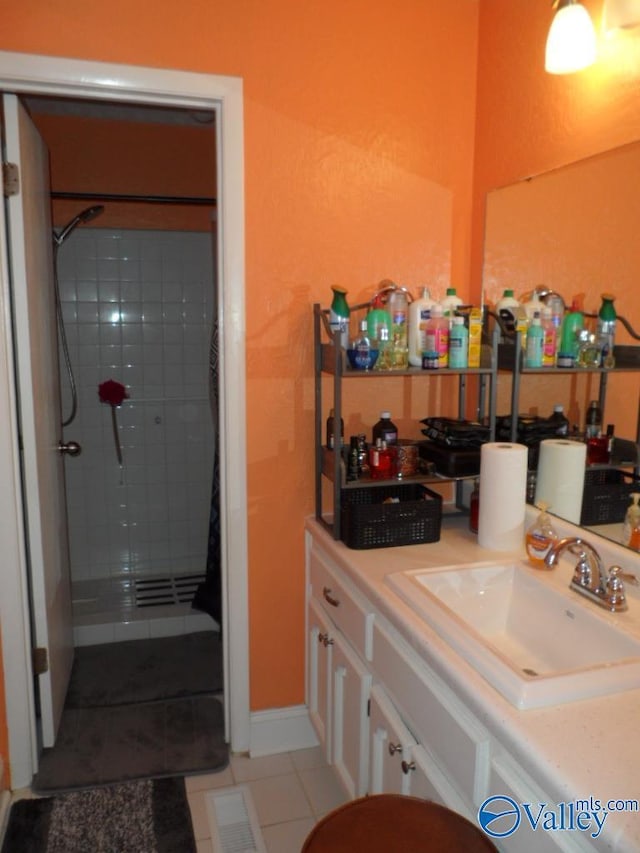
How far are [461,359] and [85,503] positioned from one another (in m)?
2.38

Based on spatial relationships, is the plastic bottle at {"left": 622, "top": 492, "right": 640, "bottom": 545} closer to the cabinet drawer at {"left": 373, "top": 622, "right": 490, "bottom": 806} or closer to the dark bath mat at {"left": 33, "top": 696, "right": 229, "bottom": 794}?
the cabinet drawer at {"left": 373, "top": 622, "right": 490, "bottom": 806}

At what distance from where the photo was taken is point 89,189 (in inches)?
119

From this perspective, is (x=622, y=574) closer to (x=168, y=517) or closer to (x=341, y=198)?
(x=341, y=198)

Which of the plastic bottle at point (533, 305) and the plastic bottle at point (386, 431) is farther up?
the plastic bottle at point (533, 305)

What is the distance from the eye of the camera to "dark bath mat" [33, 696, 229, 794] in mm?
2107

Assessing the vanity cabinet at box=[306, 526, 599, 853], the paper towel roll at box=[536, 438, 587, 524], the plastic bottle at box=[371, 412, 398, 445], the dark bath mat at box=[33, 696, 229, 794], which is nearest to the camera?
the vanity cabinet at box=[306, 526, 599, 853]

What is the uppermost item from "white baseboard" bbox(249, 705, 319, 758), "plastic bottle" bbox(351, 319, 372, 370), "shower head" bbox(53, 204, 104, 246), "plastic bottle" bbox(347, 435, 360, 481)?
"shower head" bbox(53, 204, 104, 246)

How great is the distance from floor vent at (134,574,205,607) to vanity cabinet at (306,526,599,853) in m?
1.27

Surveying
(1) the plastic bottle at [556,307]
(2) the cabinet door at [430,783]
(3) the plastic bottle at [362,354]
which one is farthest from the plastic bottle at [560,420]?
(2) the cabinet door at [430,783]

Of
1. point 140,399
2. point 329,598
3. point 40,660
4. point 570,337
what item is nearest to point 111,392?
point 140,399

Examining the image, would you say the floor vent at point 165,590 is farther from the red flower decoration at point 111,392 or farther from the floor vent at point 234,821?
the floor vent at point 234,821

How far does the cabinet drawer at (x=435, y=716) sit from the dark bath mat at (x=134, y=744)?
101cm

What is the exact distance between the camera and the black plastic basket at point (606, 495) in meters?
1.59

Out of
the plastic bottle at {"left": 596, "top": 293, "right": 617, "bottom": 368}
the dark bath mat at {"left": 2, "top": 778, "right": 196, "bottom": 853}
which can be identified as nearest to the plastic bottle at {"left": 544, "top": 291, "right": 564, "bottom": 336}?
the plastic bottle at {"left": 596, "top": 293, "right": 617, "bottom": 368}
